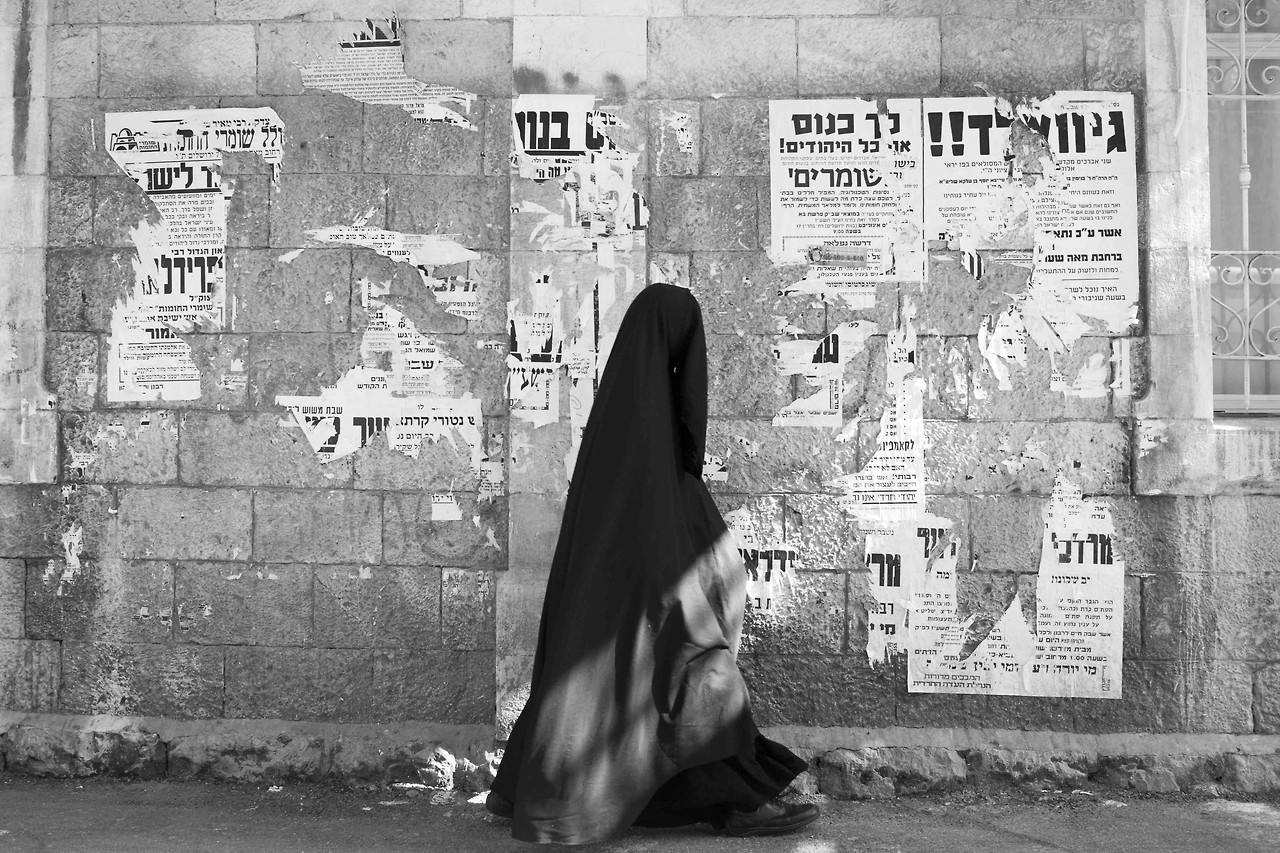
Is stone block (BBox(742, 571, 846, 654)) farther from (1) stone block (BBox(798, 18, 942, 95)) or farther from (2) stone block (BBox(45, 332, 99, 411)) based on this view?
(2) stone block (BBox(45, 332, 99, 411))

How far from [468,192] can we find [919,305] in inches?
76.4

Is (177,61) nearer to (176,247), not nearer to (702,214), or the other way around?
(176,247)

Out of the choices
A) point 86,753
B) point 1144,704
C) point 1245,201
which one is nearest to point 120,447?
point 86,753

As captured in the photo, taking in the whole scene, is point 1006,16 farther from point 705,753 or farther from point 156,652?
point 156,652

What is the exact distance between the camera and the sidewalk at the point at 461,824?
11.5ft

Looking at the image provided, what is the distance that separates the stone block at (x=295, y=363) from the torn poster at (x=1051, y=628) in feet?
8.39

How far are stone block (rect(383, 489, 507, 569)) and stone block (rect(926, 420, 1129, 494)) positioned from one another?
5.93ft

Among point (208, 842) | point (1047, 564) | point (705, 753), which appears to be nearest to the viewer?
point (705, 753)

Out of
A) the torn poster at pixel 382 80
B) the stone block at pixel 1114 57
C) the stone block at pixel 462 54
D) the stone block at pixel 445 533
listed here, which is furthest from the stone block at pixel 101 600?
the stone block at pixel 1114 57

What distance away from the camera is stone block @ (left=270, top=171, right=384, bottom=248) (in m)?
4.30

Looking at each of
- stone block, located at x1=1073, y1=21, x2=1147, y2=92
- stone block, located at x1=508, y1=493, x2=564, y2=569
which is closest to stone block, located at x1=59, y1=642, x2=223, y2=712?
stone block, located at x1=508, y1=493, x2=564, y2=569

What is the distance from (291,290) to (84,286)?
926 mm

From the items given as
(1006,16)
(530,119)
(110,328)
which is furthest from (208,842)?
(1006,16)

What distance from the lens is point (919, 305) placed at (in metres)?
4.17
